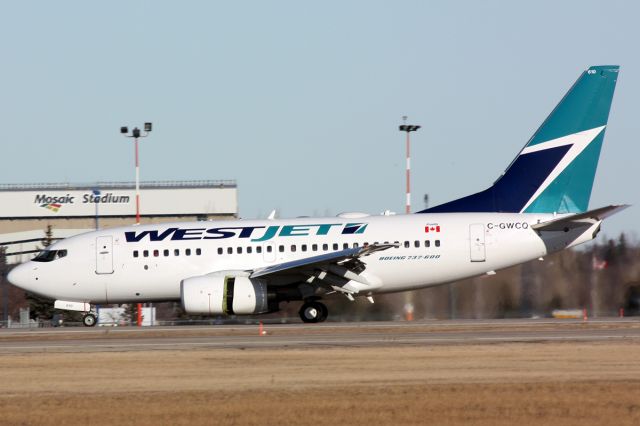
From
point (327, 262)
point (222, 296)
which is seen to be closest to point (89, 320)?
point (222, 296)

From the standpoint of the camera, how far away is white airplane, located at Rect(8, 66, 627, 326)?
3366cm

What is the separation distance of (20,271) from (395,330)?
1332cm

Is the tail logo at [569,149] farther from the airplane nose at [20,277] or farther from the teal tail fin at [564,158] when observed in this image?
the airplane nose at [20,277]

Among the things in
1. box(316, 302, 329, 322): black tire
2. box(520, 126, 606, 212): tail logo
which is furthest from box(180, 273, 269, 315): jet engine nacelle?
box(520, 126, 606, 212): tail logo

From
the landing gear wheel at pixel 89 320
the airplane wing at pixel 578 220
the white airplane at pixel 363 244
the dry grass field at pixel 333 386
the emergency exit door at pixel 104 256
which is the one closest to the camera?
the dry grass field at pixel 333 386

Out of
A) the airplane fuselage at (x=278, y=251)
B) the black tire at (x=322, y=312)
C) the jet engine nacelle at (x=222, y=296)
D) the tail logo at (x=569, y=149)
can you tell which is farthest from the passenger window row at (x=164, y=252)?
the tail logo at (x=569, y=149)

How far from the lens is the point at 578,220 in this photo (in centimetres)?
3300

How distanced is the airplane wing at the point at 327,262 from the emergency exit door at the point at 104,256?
4.89 m

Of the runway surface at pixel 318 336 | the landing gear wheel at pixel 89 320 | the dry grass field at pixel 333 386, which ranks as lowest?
the dry grass field at pixel 333 386

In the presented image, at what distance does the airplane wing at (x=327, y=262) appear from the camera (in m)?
32.3

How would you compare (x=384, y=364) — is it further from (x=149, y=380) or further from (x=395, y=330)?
(x=395, y=330)

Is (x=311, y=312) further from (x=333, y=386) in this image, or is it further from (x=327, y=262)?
(x=333, y=386)

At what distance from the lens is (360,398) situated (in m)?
16.8

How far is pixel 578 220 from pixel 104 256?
15136 millimetres
